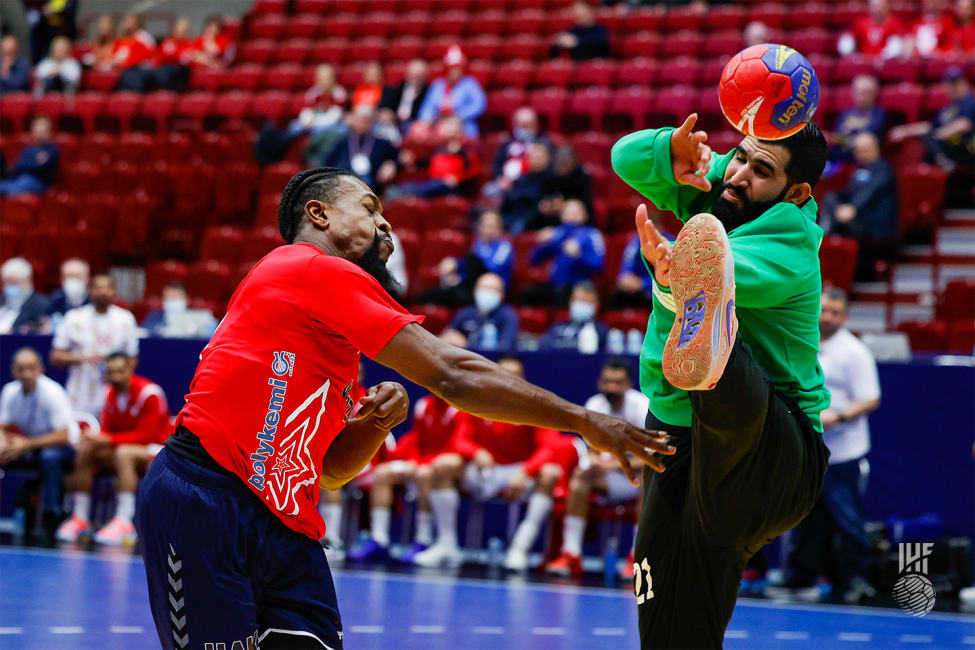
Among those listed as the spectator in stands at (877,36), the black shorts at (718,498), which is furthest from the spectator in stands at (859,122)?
the black shorts at (718,498)

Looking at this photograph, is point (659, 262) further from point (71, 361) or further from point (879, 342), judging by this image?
point (71, 361)

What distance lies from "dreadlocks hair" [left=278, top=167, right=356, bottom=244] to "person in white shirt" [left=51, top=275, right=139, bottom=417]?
7855mm

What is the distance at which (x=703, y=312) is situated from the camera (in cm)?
287

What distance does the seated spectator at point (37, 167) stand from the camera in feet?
48.8

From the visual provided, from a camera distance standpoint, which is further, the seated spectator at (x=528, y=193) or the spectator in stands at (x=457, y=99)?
the spectator in stands at (x=457, y=99)

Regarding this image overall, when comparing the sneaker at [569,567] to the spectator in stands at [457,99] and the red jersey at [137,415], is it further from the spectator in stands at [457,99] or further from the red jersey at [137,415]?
the spectator in stands at [457,99]

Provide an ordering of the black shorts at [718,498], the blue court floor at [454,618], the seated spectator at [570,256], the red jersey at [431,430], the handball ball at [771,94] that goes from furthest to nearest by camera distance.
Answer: the seated spectator at [570,256]
the red jersey at [431,430]
the blue court floor at [454,618]
the handball ball at [771,94]
the black shorts at [718,498]

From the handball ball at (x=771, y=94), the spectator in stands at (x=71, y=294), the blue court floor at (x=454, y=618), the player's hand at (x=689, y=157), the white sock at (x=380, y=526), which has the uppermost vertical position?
the spectator in stands at (x=71, y=294)

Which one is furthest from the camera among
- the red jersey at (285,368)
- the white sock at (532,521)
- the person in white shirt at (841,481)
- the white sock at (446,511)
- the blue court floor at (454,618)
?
the white sock at (446,511)

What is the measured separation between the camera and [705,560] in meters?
3.38

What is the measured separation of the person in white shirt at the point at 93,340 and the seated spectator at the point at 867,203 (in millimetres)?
6605

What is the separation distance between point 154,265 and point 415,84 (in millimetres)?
3958

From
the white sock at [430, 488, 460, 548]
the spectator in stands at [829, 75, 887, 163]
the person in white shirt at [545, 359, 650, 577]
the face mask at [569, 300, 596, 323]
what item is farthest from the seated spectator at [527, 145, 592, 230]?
the white sock at [430, 488, 460, 548]

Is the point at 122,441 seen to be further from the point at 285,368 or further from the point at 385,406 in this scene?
the point at 285,368
